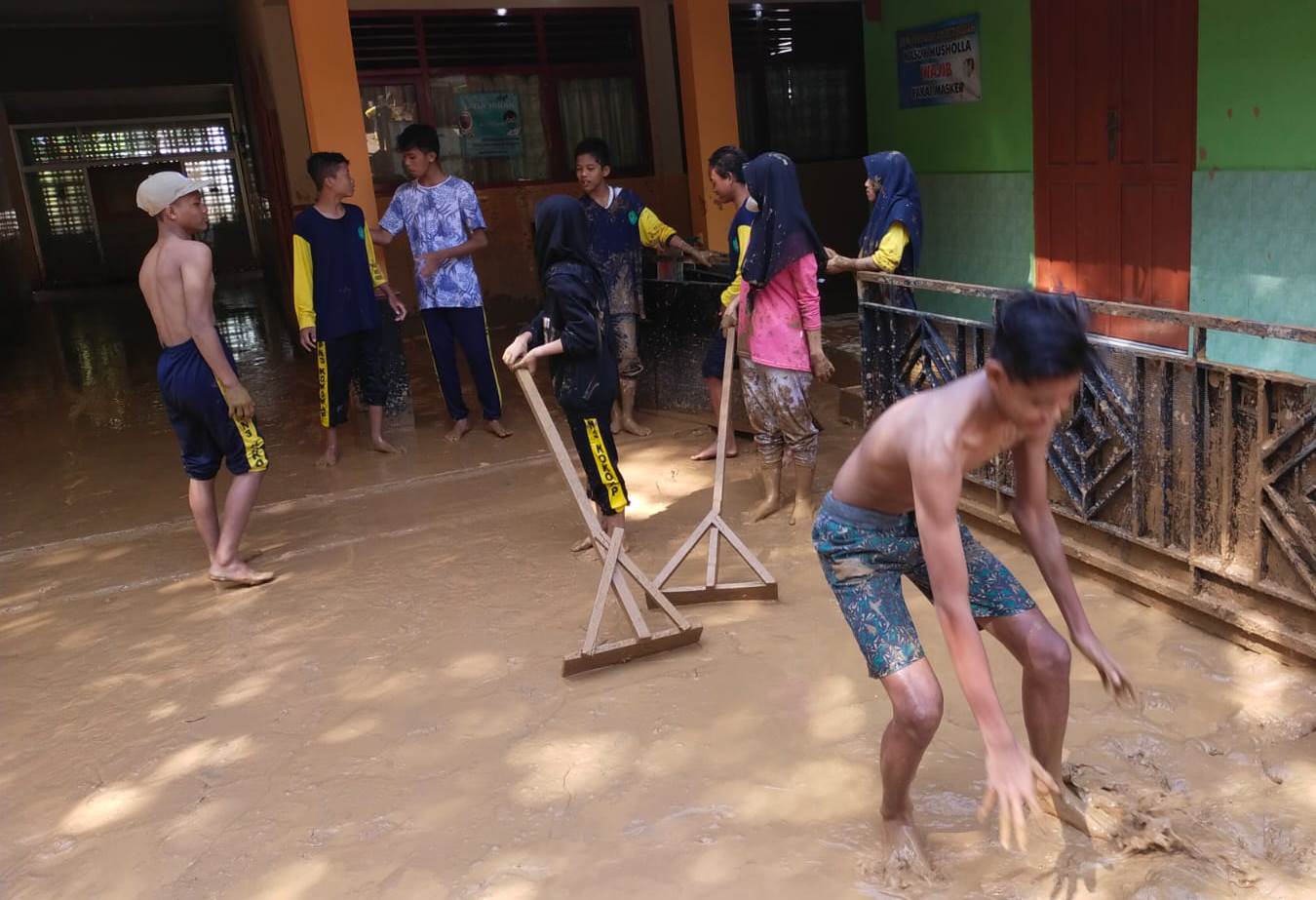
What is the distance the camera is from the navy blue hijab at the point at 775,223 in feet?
15.2

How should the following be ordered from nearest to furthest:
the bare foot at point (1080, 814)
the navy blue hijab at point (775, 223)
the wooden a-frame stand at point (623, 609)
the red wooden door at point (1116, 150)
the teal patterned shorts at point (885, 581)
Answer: the teal patterned shorts at point (885, 581) → the bare foot at point (1080, 814) → the wooden a-frame stand at point (623, 609) → the navy blue hijab at point (775, 223) → the red wooden door at point (1116, 150)

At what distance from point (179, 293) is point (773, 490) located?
2723mm

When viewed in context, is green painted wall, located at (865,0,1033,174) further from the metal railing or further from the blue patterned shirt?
the metal railing

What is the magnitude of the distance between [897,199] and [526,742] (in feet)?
10.7

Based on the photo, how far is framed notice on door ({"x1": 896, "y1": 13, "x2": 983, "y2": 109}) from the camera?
888cm

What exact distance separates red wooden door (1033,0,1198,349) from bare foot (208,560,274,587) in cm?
510

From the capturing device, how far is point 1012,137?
8648 millimetres

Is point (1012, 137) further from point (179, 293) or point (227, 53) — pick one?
point (227, 53)

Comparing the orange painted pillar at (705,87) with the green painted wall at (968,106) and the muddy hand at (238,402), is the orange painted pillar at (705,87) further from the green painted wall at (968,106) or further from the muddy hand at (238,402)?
the muddy hand at (238,402)

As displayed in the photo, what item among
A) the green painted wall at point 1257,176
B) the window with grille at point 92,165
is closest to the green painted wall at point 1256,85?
the green painted wall at point 1257,176

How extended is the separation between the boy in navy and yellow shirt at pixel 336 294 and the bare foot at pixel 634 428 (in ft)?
4.52

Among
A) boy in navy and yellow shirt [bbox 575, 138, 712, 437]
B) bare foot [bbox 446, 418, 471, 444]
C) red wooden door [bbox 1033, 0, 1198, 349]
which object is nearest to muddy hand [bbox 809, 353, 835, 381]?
boy in navy and yellow shirt [bbox 575, 138, 712, 437]

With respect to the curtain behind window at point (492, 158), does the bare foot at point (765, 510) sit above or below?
below

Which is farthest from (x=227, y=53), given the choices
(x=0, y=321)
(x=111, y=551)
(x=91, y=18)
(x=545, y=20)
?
(x=111, y=551)
